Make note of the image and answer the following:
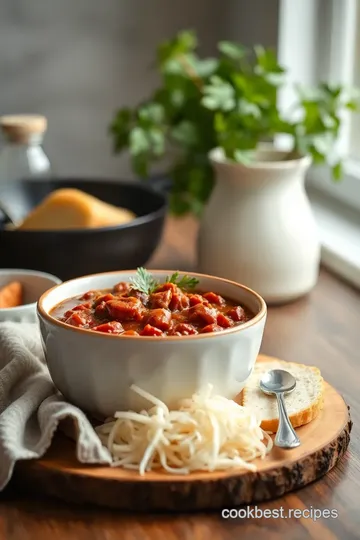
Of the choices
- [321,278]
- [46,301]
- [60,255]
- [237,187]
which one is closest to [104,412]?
[46,301]

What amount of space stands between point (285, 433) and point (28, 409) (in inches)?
12.2

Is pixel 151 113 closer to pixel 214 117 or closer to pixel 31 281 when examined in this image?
pixel 214 117

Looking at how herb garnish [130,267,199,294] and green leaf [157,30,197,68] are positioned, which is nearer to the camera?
herb garnish [130,267,199,294]

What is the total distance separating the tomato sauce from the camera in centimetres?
109

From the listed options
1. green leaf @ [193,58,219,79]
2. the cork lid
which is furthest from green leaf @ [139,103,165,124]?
the cork lid

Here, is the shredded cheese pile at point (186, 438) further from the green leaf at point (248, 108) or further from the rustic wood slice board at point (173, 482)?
the green leaf at point (248, 108)

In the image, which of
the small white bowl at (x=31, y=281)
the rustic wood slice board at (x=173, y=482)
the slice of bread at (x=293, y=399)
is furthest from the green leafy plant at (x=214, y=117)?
the rustic wood slice board at (x=173, y=482)

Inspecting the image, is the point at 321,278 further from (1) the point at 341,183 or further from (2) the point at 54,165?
(2) the point at 54,165

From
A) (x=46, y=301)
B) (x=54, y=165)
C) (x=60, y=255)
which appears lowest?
(x=54, y=165)

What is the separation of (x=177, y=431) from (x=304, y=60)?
55.3 inches

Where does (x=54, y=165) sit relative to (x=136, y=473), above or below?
below

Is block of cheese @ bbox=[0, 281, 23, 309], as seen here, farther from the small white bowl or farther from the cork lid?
the cork lid

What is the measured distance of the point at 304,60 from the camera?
2.21m

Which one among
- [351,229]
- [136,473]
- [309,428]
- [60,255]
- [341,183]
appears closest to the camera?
[136,473]
